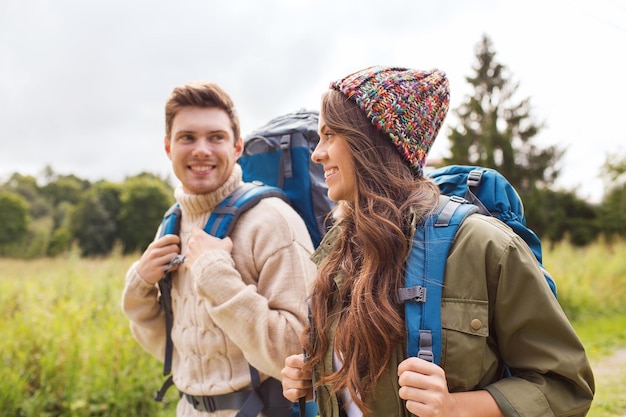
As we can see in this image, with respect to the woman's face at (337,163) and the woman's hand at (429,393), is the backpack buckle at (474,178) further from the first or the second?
the woman's hand at (429,393)

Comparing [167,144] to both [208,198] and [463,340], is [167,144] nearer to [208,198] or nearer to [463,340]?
[208,198]

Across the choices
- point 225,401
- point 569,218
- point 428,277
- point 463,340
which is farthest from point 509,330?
point 569,218

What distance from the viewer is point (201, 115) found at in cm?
238

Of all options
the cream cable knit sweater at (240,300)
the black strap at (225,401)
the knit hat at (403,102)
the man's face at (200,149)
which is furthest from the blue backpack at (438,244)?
the man's face at (200,149)

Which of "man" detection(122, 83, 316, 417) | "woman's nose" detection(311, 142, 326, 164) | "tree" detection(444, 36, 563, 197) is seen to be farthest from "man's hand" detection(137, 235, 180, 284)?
"tree" detection(444, 36, 563, 197)

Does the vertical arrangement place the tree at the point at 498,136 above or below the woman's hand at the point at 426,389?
above

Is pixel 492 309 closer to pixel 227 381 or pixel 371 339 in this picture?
pixel 371 339

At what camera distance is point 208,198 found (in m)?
2.38

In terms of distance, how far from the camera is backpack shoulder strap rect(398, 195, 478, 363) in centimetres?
122

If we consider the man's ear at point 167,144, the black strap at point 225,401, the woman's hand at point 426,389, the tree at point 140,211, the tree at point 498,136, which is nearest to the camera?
the woman's hand at point 426,389

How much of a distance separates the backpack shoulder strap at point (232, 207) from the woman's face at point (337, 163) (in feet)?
2.35

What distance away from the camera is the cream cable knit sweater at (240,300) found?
6.42ft

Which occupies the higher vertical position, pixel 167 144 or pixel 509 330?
pixel 167 144

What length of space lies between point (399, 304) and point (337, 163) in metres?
0.49
